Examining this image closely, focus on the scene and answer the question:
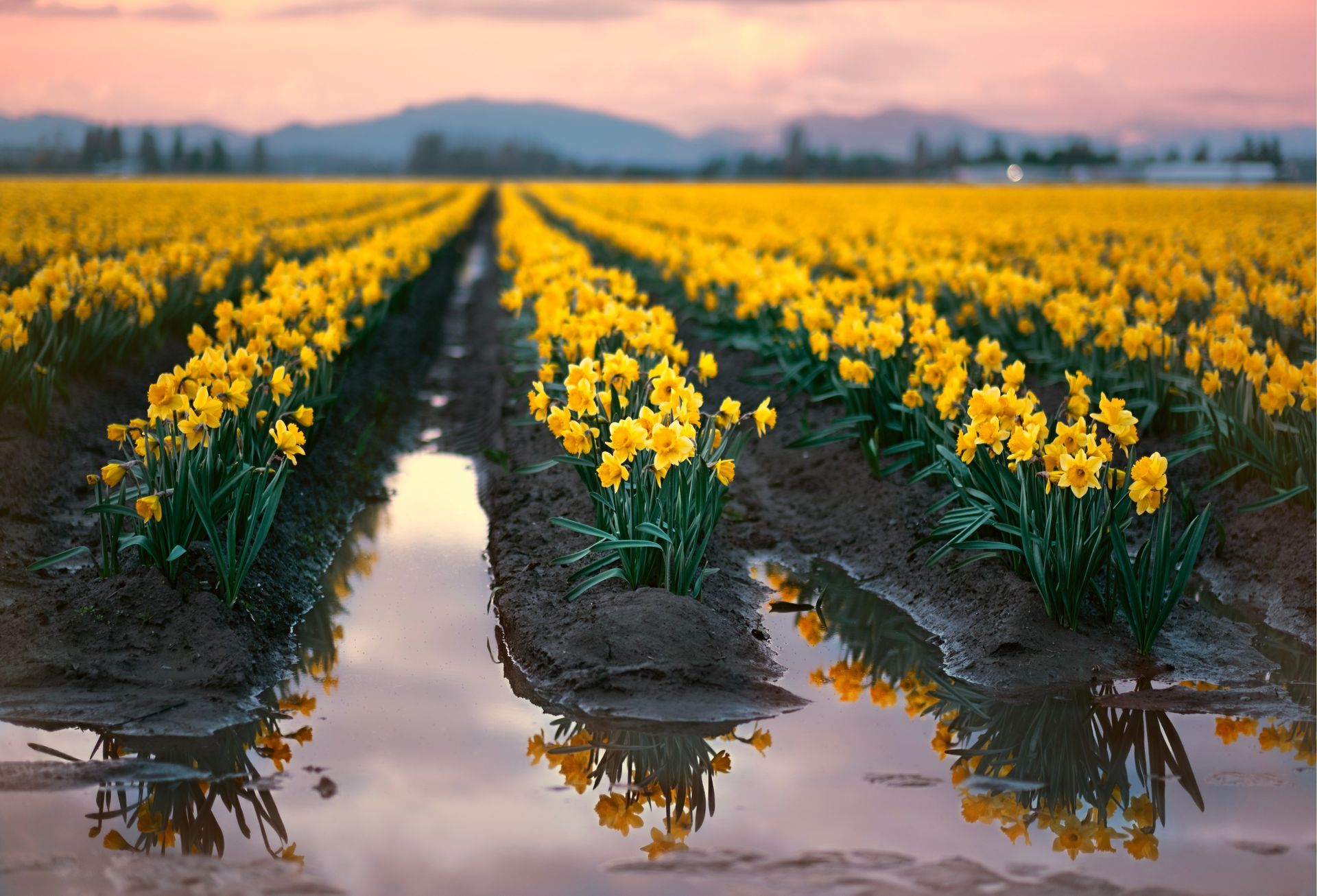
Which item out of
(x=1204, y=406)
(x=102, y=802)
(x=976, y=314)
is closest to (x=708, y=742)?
(x=102, y=802)

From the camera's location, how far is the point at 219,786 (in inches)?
168

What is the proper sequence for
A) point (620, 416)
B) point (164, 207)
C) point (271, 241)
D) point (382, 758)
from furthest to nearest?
1. point (164, 207)
2. point (271, 241)
3. point (620, 416)
4. point (382, 758)

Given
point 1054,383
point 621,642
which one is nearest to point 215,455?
point 621,642

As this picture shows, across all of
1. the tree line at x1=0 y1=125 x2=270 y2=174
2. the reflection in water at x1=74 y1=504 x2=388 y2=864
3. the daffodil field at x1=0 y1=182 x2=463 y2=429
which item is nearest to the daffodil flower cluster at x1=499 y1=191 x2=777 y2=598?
the reflection in water at x1=74 y1=504 x2=388 y2=864

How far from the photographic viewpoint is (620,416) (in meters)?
6.74

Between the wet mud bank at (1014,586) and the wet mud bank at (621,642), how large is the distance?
2.84 feet

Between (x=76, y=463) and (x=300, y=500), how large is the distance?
6.24 ft

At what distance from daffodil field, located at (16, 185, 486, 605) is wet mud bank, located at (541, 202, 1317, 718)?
8.80 ft

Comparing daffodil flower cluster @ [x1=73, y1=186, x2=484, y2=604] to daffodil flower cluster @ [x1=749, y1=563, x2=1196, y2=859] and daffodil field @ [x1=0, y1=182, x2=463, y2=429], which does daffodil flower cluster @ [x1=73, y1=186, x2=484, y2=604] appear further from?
daffodil flower cluster @ [x1=749, y1=563, x2=1196, y2=859]

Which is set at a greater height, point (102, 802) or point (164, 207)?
point (164, 207)

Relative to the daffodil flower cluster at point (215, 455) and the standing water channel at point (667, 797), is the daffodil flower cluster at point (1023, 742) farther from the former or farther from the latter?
the daffodil flower cluster at point (215, 455)

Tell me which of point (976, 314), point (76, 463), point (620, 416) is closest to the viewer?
point (620, 416)

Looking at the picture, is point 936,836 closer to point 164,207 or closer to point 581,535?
point 581,535

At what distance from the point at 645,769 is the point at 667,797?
0.23 metres
